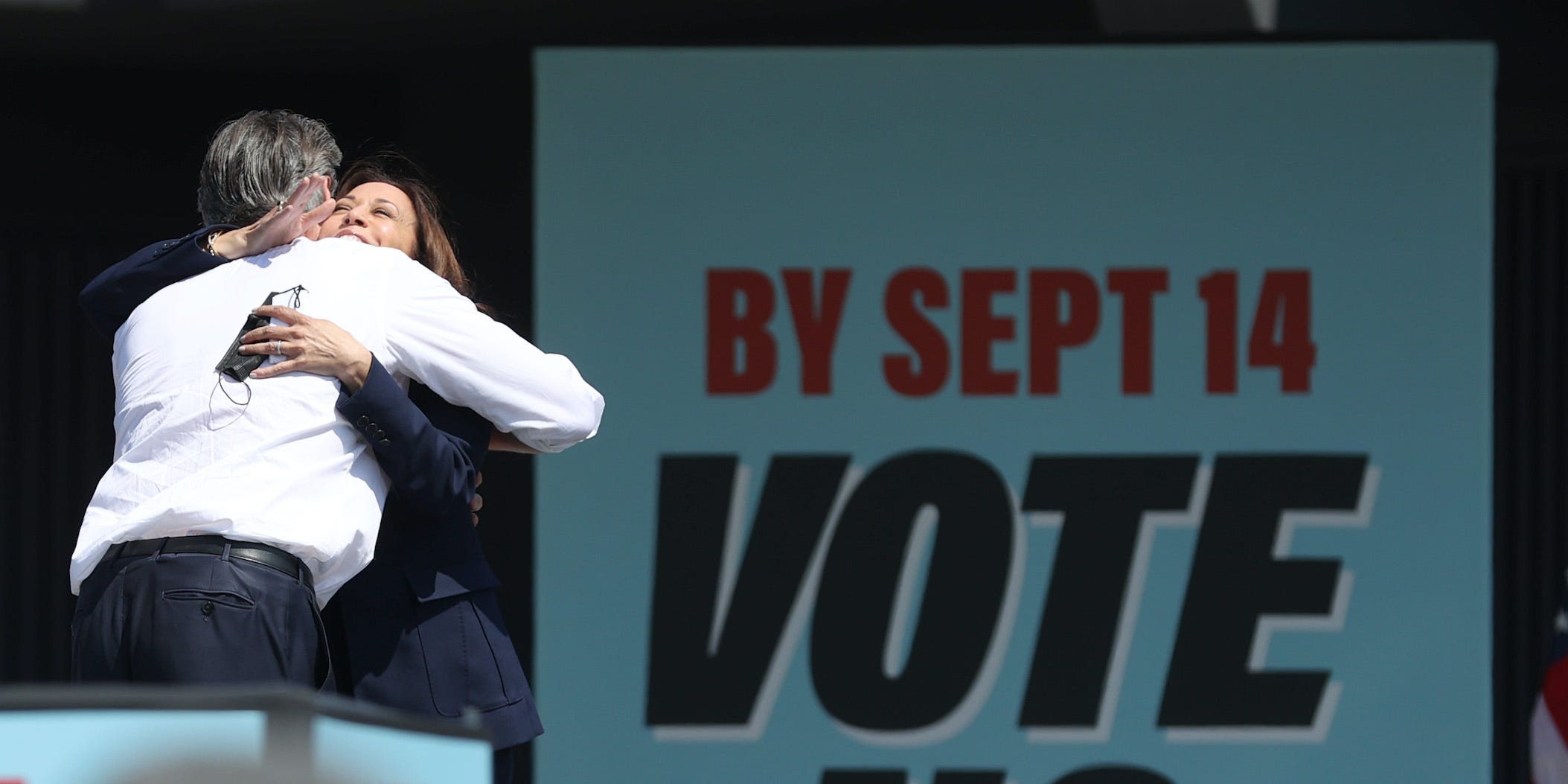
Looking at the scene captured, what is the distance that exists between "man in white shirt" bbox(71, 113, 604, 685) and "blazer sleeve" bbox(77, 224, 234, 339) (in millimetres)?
36

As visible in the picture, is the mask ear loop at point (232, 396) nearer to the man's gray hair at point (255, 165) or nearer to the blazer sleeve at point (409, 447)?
the blazer sleeve at point (409, 447)

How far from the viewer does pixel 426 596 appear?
7.47 feet

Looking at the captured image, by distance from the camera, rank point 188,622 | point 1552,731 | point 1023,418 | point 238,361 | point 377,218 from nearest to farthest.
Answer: point 188,622 < point 238,361 < point 377,218 < point 1552,731 < point 1023,418

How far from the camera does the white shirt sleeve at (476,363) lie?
7.36 ft

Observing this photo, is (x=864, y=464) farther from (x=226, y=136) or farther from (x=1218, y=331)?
(x=226, y=136)

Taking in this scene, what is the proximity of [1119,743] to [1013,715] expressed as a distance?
0.90 feet

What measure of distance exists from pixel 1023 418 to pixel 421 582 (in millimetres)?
2340

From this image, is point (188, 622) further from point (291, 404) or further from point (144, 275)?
point (144, 275)

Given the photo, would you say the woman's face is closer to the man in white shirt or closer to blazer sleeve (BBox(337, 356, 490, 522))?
the man in white shirt

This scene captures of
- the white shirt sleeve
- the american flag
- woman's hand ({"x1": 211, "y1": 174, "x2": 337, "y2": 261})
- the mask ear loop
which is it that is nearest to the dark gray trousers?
the mask ear loop

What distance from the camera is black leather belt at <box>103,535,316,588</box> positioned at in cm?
204

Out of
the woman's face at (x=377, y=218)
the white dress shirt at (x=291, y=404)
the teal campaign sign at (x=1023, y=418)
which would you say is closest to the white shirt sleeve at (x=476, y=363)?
the white dress shirt at (x=291, y=404)

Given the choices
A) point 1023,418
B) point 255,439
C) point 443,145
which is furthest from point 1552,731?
point 443,145

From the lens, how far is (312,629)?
2.12m
